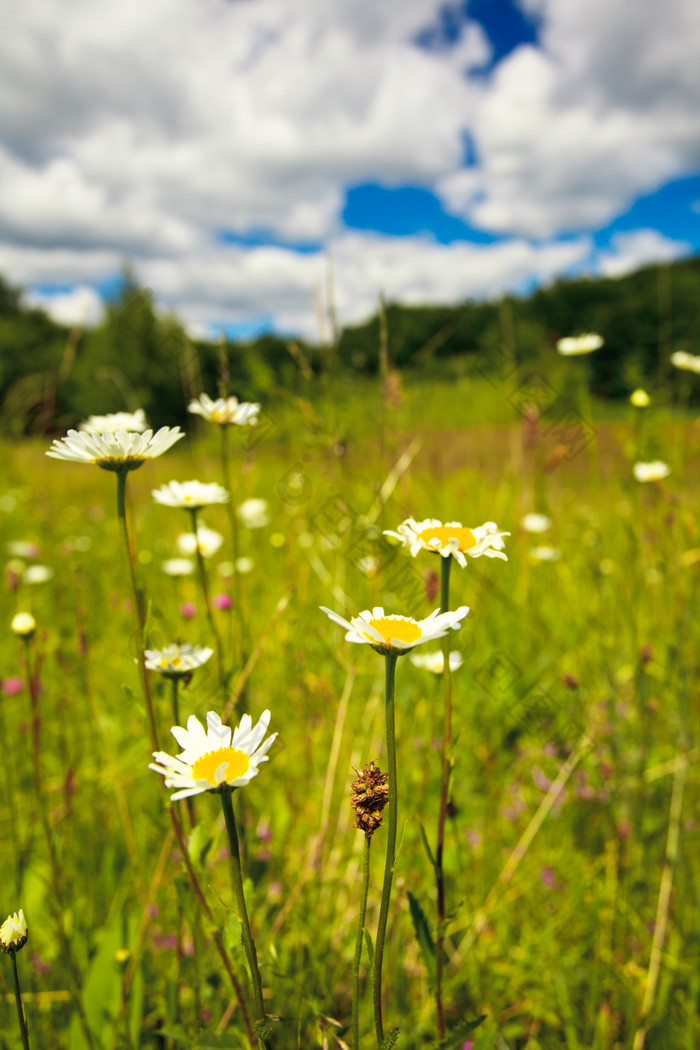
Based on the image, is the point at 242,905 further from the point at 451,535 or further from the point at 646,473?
the point at 646,473

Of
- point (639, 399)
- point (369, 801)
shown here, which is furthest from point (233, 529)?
point (639, 399)

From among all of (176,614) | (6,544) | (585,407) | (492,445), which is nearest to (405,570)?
(585,407)

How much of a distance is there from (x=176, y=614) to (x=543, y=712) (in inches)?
49.5

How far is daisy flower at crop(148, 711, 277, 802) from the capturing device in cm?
44

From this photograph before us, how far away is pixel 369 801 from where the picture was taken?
0.44 meters

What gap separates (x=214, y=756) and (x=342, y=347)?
2106mm

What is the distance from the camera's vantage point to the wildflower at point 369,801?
438 millimetres

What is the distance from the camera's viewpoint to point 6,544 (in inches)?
Result: 111

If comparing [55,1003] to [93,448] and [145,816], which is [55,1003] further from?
[93,448]

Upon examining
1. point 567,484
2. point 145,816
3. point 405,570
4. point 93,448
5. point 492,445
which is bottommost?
point 567,484

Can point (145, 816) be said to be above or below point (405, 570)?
below

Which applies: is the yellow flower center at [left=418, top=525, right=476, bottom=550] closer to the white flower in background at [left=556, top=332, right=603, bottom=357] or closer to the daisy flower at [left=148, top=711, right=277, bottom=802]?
the daisy flower at [left=148, top=711, right=277, bottom=802]

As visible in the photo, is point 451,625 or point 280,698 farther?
point 280,698

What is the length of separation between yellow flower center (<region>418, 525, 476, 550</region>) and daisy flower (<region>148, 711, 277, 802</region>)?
242mm
